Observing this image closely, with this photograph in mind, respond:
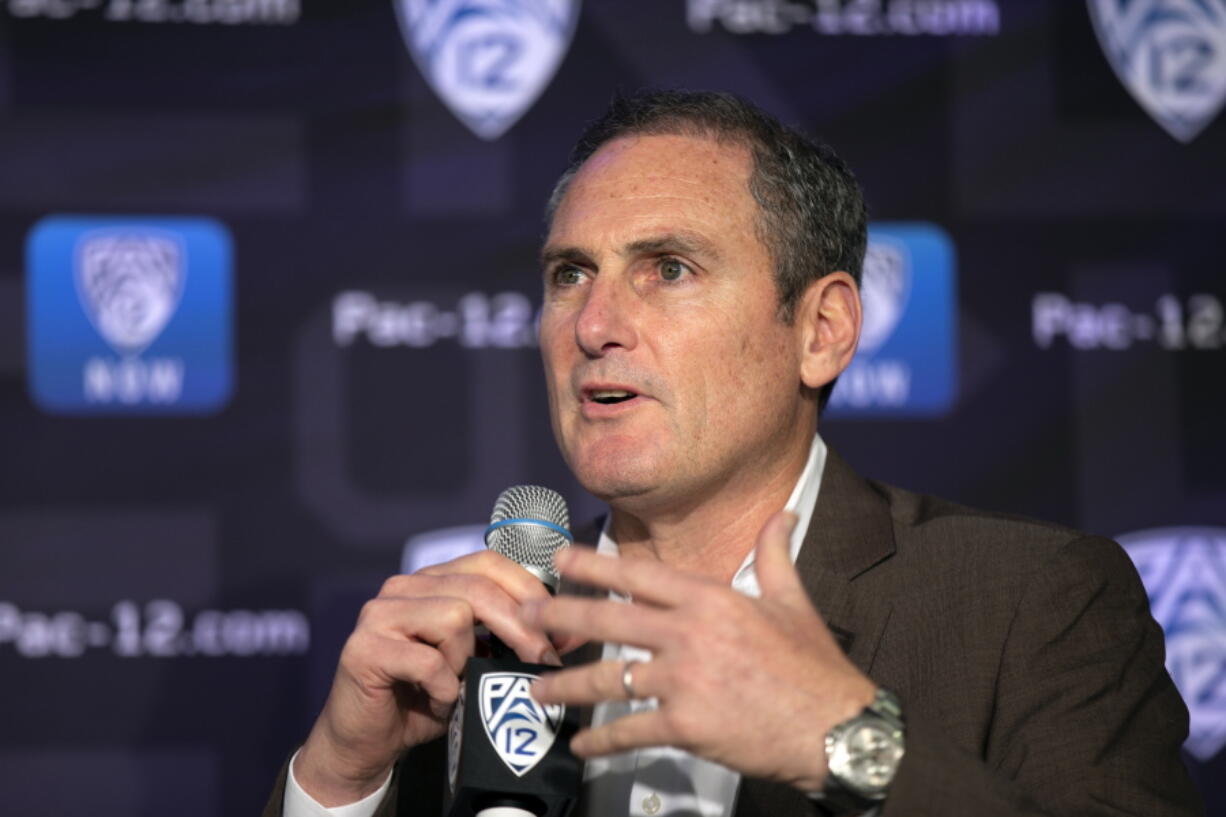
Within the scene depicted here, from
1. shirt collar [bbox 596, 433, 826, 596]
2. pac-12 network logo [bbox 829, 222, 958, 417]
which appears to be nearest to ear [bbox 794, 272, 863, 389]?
shirt collar [bbox 596, 433, 826, 596]

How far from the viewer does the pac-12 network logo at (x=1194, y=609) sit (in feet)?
9.79

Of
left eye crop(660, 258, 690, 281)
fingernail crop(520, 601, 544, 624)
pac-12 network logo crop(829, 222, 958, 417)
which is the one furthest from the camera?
pac-12 network logo crop(829, 222, 958, 417)

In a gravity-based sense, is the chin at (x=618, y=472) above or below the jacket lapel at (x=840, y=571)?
above

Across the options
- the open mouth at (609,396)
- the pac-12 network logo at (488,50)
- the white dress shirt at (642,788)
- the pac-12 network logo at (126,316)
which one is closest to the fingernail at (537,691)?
the white dress shirt at (642,788)

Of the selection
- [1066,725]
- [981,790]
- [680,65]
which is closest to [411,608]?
[981,790]

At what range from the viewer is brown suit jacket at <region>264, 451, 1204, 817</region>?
1682 millimetres

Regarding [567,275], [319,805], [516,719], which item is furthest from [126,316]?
[516,719]

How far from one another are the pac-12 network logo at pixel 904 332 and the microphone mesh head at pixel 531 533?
1.37 meters

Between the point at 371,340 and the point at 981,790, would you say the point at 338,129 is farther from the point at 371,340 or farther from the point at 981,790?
the point at 981,790

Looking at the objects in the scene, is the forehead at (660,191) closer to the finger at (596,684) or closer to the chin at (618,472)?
the chin at (618,472)

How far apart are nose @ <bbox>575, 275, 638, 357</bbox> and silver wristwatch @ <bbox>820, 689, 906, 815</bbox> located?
72 cm

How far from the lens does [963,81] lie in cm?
312

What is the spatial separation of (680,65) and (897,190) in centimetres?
56

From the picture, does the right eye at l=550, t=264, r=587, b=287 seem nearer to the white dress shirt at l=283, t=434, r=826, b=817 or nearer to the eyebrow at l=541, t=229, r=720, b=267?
the eyebrow at l=541, t=229, r=720, b=267
